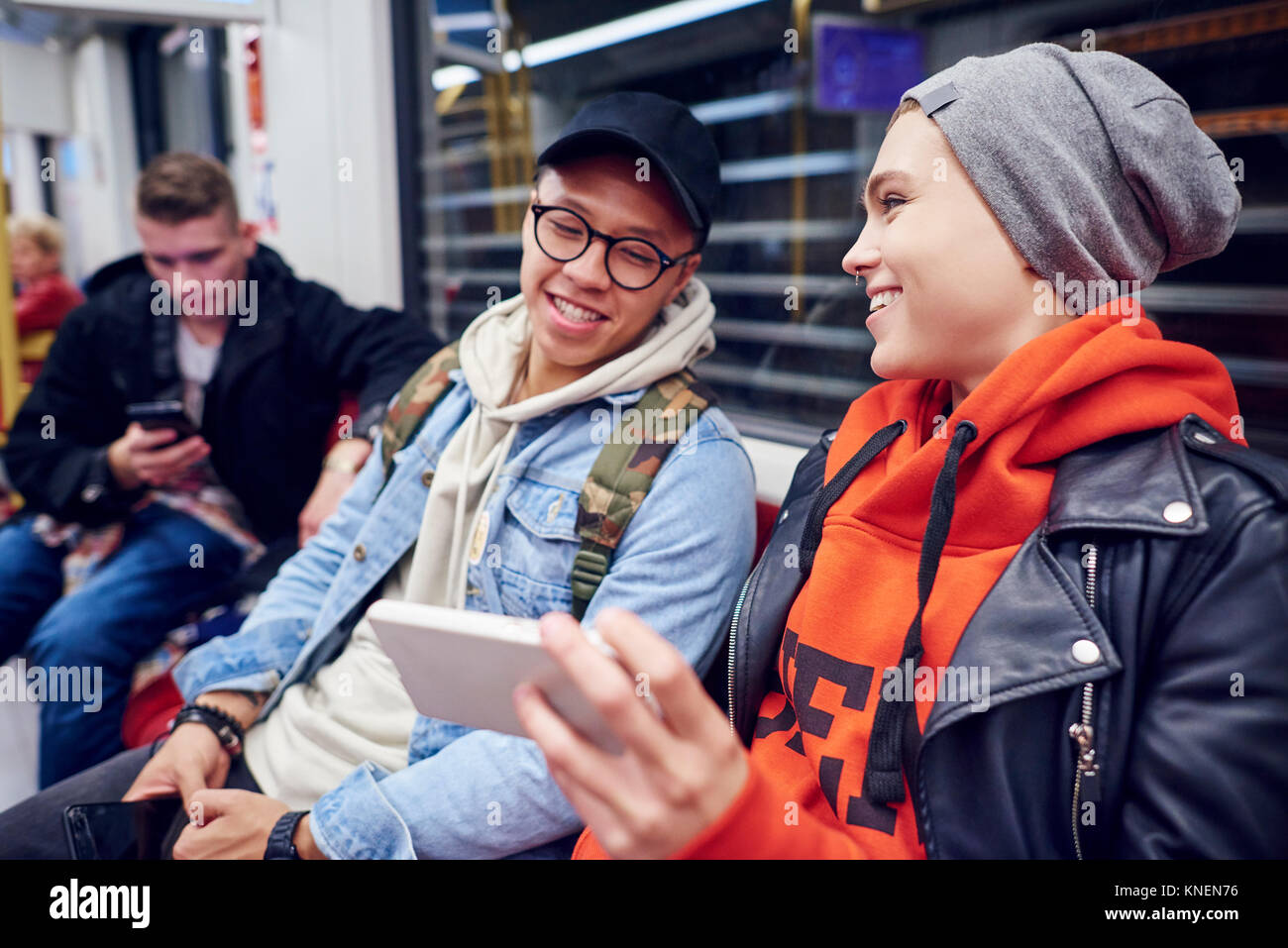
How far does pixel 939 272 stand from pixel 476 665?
75 centimetres

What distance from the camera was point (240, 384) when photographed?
2703 mm

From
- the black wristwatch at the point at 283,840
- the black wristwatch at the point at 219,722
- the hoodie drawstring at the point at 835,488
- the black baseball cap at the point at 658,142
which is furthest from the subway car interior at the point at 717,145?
the black wristwatch at the point at 283,840

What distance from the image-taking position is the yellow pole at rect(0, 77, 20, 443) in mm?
3246

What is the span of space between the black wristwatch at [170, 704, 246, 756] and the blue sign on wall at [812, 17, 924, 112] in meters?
2.14

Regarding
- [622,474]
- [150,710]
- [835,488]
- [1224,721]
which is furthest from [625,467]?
[150,710]

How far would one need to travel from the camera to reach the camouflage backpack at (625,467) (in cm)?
146

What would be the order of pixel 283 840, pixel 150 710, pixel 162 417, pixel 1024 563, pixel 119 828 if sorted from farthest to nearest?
1. pixel 162 417
2. pixel 150 710
3. pixel 119 828
4. pixel 283 840
5. pixel 1024 563

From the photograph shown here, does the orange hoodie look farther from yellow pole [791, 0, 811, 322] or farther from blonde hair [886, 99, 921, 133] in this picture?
yellow pole [791, 0, 811, 322]

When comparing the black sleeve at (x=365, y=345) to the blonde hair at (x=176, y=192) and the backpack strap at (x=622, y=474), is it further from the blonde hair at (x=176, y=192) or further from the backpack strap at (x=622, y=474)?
the backpack strap at (x=622, y=474)

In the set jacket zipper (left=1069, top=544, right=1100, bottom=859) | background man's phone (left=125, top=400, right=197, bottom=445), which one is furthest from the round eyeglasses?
background man's phone (left=125, top=400, right=197, bottom=445)

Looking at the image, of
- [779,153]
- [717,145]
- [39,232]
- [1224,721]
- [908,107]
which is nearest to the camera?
[1224,721]

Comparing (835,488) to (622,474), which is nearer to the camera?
(835,488)

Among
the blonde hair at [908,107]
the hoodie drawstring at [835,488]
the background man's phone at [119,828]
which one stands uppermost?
the blonde hair at [908,107]

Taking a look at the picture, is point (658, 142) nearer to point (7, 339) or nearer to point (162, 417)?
point (162, 417)
